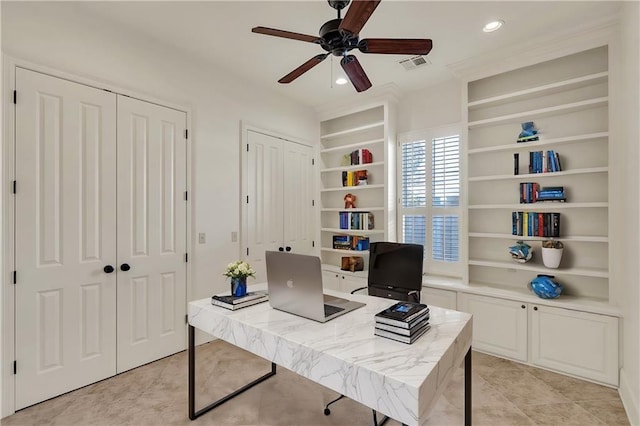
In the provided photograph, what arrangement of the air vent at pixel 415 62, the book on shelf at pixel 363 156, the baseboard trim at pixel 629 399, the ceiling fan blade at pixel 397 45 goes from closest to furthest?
the ceiling fan blade at pixel 397 45, the baseboard trim at pixel 629 399, the air vent at pixel 415 62, the book on shelf at pixel 363 156

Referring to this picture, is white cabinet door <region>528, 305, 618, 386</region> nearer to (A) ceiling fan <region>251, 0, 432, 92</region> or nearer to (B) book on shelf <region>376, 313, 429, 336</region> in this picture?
(B) book on shelf <region>376, 313, 429, 336</region>

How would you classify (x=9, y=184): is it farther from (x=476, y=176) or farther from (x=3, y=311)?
(x=476, y=176)

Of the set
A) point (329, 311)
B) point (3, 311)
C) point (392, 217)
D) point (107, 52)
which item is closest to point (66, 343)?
point (3, 311)

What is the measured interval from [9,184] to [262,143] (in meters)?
2.32

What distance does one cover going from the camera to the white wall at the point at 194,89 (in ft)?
7.47

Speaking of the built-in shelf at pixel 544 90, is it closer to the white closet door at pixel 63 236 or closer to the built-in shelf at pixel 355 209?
the built-in shelf at pixel 355 209

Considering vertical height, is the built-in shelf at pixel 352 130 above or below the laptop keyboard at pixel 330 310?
above

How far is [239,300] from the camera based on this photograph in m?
2.00

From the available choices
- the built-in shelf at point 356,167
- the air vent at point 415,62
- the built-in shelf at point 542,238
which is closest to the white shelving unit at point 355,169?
the built-in shelf at point 356,167

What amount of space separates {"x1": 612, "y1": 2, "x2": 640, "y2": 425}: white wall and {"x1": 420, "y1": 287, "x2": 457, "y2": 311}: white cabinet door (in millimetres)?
1266

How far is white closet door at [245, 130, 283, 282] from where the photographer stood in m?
3.72

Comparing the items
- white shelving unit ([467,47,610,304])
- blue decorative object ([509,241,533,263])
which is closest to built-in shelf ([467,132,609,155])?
white shelving unit ([467,47,610,304])

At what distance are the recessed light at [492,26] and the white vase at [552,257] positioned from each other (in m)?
1.98

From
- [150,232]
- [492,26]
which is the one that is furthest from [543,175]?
[150,232]
